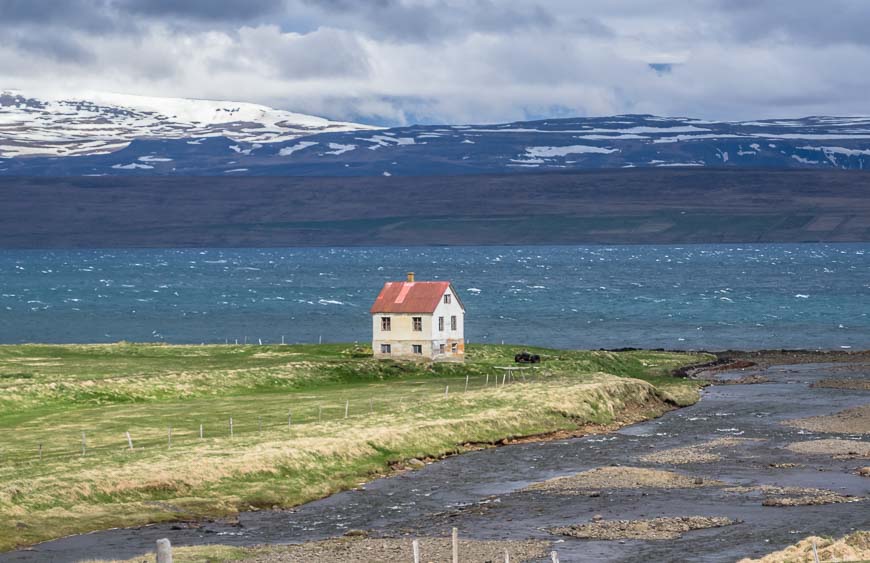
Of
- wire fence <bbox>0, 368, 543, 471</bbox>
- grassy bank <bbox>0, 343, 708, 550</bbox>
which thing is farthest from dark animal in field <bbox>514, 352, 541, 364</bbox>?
wire fence <bbox>0, 368, 543, 471</bbox>

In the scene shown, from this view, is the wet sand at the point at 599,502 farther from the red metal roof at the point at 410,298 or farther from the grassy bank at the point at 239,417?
the red metal roof at the point at 410,298

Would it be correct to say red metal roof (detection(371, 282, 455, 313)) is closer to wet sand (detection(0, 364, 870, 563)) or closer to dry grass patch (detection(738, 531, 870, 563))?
wet sand (detection(0, 364, 870, 563))

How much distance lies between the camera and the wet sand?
151 feet

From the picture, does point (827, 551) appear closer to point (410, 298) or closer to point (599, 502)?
point (599, 502)

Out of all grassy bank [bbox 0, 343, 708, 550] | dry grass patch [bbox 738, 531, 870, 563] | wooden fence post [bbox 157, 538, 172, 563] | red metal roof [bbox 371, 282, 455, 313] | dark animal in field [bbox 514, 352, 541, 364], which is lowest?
dark animal in field [bbox 514, 352, 541, 364]

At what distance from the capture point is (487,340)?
14500cm

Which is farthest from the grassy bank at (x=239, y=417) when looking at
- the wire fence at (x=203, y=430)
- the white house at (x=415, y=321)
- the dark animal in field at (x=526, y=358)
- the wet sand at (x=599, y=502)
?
the white house at (x=415, y=321)

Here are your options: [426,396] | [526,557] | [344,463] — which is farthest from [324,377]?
[526,557]

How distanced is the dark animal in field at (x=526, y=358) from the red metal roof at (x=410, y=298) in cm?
788

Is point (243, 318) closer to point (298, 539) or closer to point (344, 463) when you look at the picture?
point (344, 463)

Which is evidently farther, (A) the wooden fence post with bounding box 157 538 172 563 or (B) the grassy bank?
(B) the grassy bank

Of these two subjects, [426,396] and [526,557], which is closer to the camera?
[526,557]

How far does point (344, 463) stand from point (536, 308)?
133898mm

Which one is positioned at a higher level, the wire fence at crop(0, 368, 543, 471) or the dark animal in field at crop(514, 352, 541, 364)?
the wire fence at crop(0, 368, 543, 471)
